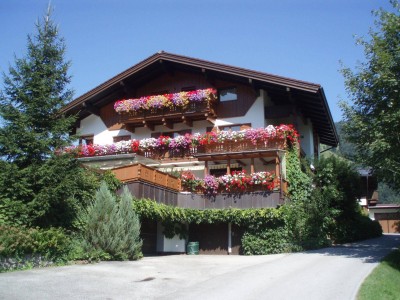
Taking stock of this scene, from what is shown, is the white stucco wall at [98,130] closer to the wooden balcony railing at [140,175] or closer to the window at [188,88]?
the window at [188,88]

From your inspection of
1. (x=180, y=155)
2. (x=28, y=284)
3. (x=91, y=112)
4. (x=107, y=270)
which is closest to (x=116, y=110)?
(x=91, y=112)

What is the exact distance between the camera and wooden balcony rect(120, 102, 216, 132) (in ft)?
87.2

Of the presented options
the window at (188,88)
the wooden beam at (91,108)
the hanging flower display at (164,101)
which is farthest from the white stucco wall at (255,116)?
the wooden beam at (91,108)

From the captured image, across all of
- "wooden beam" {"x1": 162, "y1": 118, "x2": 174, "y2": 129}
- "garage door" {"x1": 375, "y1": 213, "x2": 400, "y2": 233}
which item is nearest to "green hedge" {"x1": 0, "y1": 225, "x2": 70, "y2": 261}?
"wooden beam" {"x1": 162, "y1": 118, "x2": 174, "y2": 129}

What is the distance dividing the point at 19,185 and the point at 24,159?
1.17 metres

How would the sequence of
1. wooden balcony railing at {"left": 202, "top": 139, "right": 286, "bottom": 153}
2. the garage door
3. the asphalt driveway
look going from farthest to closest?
the garage door
wooden balcony railing at {"left": 202, "top": 139, "right": 286, "bottom": 153}
the asphalt driveway

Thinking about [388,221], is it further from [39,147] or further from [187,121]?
[39,147]

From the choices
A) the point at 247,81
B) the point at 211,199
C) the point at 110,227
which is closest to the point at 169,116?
the point at 247,81

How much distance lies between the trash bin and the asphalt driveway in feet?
18.9

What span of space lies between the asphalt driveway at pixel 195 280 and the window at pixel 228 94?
41.2ft

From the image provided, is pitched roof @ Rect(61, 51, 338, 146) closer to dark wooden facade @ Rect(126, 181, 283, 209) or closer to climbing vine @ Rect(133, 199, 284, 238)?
dark wooden facade @ Rect(126, 181, 283, 209)

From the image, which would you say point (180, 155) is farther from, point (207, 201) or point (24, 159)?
point (24, 159)

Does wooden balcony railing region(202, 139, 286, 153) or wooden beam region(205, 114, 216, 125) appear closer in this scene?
wooden balcony railing region(202, 139, 286, 153)

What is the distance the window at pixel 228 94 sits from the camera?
89.7 feet
